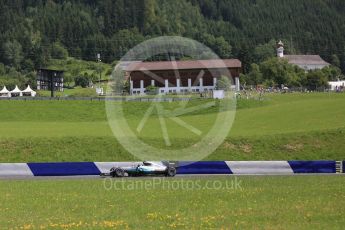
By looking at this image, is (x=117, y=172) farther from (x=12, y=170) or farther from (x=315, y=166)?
(x=315, y=166)

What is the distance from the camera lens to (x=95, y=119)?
84.2 m

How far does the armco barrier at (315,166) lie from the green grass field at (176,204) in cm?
535

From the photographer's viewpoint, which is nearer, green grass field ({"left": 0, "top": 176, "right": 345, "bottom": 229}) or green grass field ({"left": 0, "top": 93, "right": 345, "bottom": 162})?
green grass field ({"left": 0, "top": 176, "right": 345, "bottom": 229})

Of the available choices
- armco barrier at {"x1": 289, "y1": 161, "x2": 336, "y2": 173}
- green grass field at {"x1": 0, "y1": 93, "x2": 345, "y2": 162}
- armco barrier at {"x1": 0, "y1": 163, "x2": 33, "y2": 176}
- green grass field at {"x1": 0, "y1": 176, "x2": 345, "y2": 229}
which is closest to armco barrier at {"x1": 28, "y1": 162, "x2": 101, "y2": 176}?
armco barrier at {"x1": 0, "y1": 163, "x2": 33, "y2": 176}

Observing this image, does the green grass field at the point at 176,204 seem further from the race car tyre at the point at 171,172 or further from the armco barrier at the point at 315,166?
the armco barrier at the point at 315,166

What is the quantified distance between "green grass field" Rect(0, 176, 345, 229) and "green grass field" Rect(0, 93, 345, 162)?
554 inches

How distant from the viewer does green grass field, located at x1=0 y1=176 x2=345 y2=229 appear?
71.1 feet

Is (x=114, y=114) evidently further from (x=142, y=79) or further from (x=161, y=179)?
(x=142, y=79)

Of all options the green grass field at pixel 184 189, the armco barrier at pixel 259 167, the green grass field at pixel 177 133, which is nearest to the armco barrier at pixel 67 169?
the green grass field at pixel 184 189

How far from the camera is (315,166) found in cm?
4216

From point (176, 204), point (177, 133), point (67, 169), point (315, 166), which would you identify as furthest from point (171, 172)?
point (177, 133)

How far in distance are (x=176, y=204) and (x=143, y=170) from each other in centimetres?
1393

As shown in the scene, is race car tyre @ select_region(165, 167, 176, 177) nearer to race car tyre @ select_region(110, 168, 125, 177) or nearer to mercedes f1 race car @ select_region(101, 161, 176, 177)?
mercedes f1 race car @ select_region(101, 161, 176, 177)

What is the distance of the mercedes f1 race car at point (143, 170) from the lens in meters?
40.0
